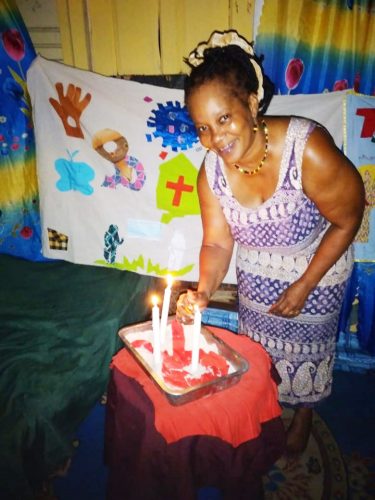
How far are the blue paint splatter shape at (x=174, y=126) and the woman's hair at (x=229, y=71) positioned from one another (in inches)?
44.0

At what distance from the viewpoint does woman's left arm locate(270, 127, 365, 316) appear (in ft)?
4.57

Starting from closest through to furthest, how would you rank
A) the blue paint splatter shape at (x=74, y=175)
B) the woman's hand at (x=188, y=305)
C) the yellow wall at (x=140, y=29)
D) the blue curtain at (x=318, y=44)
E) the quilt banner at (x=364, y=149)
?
the woman's hand at (x=188, y=305) → the blue curtain at (x=318, y=44) → the quilt banner at (x=364, y=149) → the yellow wall at (x=140, y=29) → the blue paint splatter shape at (x=74, y=175)

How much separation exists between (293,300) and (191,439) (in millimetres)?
767

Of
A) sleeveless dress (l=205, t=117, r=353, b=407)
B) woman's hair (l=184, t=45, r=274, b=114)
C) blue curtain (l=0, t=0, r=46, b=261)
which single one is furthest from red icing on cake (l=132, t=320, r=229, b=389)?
blue curtain (l=0, t=0, r=46, b=261)

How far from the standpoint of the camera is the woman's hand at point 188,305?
1459 millimetres

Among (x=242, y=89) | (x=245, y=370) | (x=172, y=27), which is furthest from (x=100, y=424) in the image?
(x=172, y=27)

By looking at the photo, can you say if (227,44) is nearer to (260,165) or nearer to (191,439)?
(260,165)

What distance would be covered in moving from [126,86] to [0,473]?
7.86ft

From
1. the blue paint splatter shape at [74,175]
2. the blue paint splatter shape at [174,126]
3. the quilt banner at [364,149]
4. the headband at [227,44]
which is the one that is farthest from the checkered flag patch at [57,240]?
the quilt banner at [364,149]

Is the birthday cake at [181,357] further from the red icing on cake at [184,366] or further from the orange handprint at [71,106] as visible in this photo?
the orange handprint at [71,106]

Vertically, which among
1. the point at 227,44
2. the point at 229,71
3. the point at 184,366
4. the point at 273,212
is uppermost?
the point at 227,44

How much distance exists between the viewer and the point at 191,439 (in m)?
1.08

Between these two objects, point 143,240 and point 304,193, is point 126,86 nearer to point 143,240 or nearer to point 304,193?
point 143,240

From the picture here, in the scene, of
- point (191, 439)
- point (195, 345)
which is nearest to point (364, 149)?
point (195, 345)
